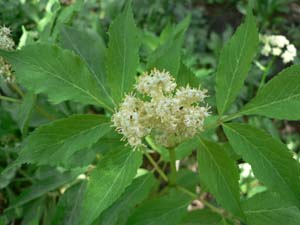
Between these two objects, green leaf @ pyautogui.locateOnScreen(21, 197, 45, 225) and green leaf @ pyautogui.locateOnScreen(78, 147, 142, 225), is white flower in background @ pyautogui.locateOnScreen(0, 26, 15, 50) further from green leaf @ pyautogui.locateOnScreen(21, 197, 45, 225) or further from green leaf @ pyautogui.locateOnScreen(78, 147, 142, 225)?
green leaf @ pyautogui.locateOnScreen(21, 197, 45, 225)

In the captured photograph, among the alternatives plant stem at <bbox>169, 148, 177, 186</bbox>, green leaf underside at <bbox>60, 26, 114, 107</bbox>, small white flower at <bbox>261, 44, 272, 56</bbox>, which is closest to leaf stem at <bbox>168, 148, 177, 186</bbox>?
plant stem at <bbox>169, 148, 177, 186</bbox>

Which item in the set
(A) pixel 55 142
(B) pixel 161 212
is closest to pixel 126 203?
(B) pixel 161 212

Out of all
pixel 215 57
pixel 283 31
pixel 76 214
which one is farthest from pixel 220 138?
pixel 76 214

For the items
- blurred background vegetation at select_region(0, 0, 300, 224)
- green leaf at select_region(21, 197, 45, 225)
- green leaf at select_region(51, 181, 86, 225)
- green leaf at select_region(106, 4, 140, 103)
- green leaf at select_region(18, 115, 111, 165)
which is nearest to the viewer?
green leaf at select_region(18, 115, 111, 165)

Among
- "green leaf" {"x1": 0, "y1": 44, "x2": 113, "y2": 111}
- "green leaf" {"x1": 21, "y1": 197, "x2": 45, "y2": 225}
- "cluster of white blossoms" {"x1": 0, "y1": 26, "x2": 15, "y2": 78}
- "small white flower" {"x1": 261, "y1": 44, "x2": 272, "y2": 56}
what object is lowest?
"green leaf" {"x1": 0, "y1": 44, "x2": 113, "y2": 111}

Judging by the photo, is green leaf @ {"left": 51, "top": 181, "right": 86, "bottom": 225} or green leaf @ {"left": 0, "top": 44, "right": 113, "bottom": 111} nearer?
green leaf @ {"left": 0, "top": 44, "right": 113, "bottom": 111}

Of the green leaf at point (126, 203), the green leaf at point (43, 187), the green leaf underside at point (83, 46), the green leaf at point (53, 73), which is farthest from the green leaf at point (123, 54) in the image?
the green leaf at point (43, 187)

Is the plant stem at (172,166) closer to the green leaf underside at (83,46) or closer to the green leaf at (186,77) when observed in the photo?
the green leaf at (186,77)
